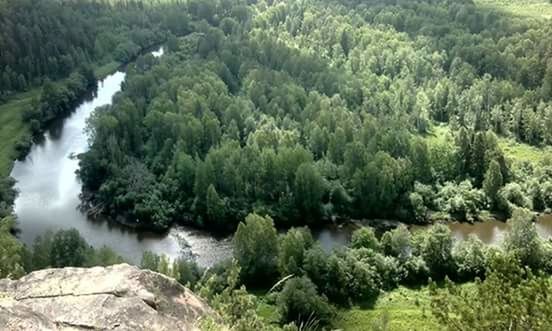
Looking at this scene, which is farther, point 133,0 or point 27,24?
point 133,0

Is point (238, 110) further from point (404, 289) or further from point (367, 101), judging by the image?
point (404, 289)

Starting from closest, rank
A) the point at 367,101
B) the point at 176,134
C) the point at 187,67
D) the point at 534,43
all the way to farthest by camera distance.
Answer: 1. the point at 176,134
2. the point at 367,101
3. the point at 187,67
4. the point at 534,43

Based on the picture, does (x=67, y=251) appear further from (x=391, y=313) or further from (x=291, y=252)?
(x=391, y=313)

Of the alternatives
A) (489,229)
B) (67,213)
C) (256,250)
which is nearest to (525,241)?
(489,229)

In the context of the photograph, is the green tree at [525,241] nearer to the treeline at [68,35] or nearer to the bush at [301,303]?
the bush at [301,303]

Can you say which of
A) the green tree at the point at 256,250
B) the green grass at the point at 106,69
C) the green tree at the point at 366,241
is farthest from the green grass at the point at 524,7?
the green tree at the point at 256,250

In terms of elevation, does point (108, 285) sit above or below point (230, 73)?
above

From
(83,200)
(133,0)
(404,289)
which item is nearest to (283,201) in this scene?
(404,289)

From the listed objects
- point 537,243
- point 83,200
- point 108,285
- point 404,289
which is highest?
point 108,285
